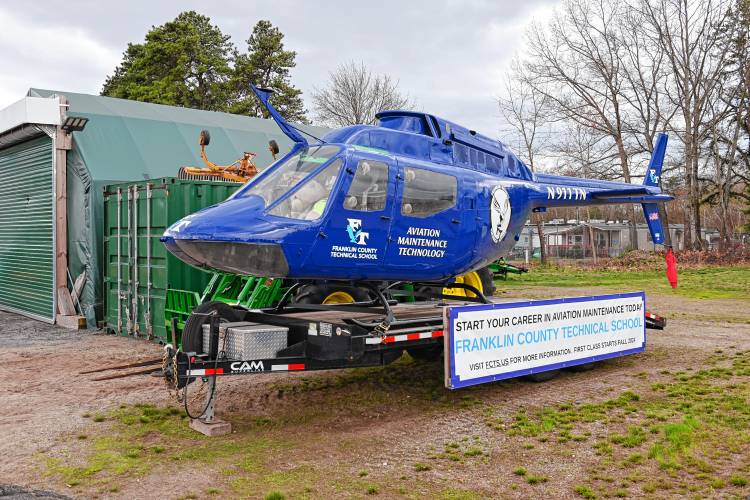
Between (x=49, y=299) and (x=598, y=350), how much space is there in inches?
485

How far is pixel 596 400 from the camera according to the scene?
740 centimetres

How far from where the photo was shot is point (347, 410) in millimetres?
7188

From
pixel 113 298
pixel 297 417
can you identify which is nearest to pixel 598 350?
pixel 297 417

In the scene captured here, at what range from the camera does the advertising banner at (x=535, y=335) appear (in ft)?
22.1

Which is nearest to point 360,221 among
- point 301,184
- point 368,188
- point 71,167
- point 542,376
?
point 368,188

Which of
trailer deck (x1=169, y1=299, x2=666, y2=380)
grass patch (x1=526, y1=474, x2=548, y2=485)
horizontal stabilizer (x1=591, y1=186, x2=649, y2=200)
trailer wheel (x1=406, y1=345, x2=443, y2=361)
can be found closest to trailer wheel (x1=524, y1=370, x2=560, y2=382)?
trailer wheel (x1=406, y1=345, x2=443, y2=361)

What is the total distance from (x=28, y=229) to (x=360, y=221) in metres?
12.8

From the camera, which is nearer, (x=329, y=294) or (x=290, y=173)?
(x=290, y=173)

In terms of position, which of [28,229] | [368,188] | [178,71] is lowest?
[368,188]

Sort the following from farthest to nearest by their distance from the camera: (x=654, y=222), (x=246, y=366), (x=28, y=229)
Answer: (x=28, y=229) < (x=654, y=222) < (x=246, y=366)

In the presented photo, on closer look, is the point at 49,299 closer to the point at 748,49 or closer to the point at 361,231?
the point at 361,231

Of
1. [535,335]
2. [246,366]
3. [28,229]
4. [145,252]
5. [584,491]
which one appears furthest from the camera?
[28,229]

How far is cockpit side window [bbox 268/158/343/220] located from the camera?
20.6 ft

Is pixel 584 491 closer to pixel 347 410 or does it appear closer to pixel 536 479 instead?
pixel 536 479
